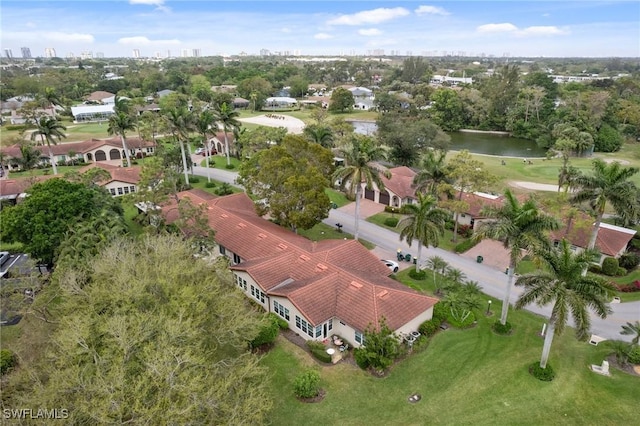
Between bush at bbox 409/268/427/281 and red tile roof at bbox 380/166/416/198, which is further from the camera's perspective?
red tile roof at bbox 380/166/416/198

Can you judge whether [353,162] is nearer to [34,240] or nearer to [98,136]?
[34,240]

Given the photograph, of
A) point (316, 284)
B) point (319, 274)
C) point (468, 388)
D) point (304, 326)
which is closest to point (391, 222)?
point (319, 274)

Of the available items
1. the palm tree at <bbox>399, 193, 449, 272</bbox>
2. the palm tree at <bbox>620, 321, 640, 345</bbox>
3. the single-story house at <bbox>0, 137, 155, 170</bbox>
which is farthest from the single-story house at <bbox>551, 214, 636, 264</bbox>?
the single-story house at <bbox>0, 137, 155, 170</bbox>

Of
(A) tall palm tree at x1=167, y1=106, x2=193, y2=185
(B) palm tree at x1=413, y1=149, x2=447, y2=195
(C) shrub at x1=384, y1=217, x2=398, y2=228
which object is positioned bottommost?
(C) shrub at x1=384, y1=217, x2=398, y2=228

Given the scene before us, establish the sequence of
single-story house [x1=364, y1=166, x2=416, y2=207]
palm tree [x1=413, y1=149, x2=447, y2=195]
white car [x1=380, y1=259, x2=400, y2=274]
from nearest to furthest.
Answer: white car [x1=380, y1=259, x2=400, y2=274]
palm tree [x1=413, y1=149, x2=447, y2=195]
single-story house [x1=364, y1=166, x2=416, y2=207]

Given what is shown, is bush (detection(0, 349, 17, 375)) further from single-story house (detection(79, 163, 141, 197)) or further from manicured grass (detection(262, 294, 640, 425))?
single-story house (detection(79, 163, 141, 197))

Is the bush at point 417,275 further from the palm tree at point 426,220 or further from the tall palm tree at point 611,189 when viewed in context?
the tall palm tree at point 611,189
